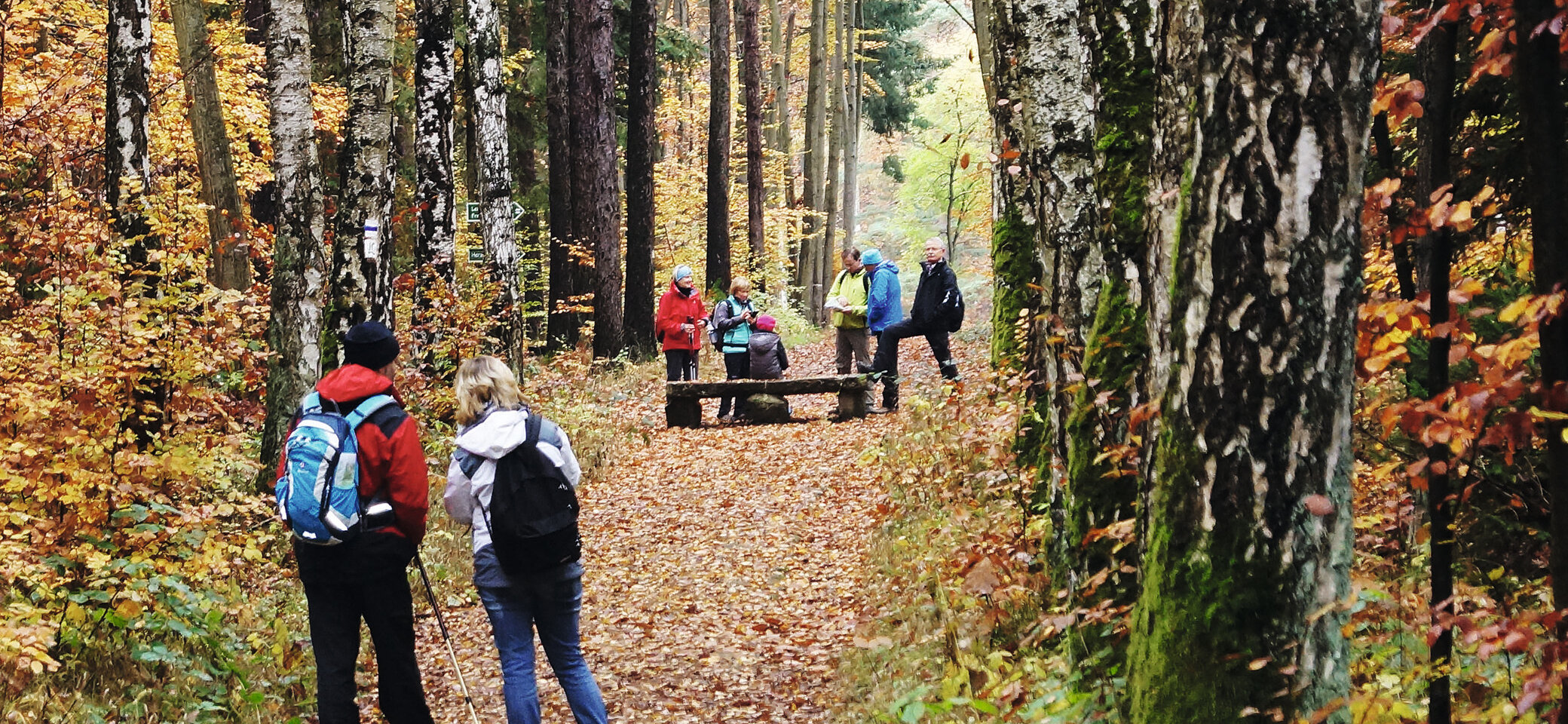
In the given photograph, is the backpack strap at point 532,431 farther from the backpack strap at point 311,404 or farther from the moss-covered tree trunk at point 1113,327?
→ the moss-covered tree trunk at point 1113,327

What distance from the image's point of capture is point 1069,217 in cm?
548

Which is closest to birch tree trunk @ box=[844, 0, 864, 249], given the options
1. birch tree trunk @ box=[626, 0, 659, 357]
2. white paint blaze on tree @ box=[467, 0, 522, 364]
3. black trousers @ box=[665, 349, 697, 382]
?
birch tree trunk @ box=[626, 0, 659, 357]

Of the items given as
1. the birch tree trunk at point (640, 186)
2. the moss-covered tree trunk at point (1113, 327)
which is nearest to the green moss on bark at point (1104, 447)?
the moss-covered tree trunk at point (1113, 327)

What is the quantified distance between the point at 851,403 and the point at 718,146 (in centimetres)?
907

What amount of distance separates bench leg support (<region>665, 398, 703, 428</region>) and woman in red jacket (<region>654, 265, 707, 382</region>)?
3.11ft

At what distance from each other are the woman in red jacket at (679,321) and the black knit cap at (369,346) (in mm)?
9561

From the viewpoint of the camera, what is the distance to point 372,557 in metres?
4.86

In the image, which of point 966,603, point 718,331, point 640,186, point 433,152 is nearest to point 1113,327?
point 966,603

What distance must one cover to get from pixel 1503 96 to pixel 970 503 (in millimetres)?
3899

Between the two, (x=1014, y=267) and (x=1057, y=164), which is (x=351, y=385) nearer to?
(x=1057, y=164)

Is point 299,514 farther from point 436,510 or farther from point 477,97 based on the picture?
point 477,97

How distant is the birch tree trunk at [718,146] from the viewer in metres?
21.5

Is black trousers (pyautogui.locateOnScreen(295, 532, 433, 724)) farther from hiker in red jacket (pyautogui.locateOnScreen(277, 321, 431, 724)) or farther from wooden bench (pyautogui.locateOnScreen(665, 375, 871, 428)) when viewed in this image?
wooden bench (pyautogui.locateOnScreen(665, 375, 871, 428))

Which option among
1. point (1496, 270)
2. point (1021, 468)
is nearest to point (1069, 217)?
point (1021, 468)
